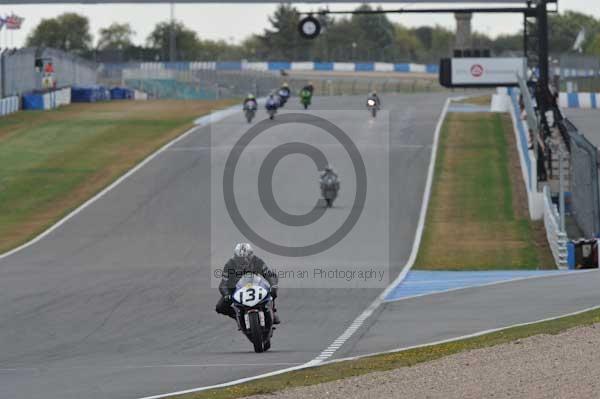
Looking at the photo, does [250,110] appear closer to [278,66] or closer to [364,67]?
[364,67]

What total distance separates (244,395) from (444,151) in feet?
114

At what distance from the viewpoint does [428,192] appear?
36438 mm

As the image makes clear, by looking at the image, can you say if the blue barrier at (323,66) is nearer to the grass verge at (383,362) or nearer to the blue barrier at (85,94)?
the blue barrier at (85,94)

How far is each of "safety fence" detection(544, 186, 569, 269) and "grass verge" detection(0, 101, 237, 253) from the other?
13.1 m

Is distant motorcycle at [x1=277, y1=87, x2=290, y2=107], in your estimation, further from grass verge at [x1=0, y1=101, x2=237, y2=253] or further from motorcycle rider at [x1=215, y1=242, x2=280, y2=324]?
motorcycle rider at [x1=215, y1=242, x2=280, y2=324]

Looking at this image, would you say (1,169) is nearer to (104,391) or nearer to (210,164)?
(210,164)

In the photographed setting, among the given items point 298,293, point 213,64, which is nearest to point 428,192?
point 298,293

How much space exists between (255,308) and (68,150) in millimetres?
34757

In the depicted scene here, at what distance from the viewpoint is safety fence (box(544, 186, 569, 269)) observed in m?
25.6

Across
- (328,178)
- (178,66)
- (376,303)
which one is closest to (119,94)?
(178,66)

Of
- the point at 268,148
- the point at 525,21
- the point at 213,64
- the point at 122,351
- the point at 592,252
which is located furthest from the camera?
the point at 213,64

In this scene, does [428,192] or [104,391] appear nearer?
[104,391]

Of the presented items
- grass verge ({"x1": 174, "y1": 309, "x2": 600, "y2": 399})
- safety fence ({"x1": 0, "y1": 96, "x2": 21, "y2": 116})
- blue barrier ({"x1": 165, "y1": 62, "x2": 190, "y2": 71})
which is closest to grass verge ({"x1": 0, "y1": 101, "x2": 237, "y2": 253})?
safety fence ({"x1": 0, "y1": 96, "x2": 21, "y2": 116})

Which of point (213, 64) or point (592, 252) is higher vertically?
point (213, 64)
